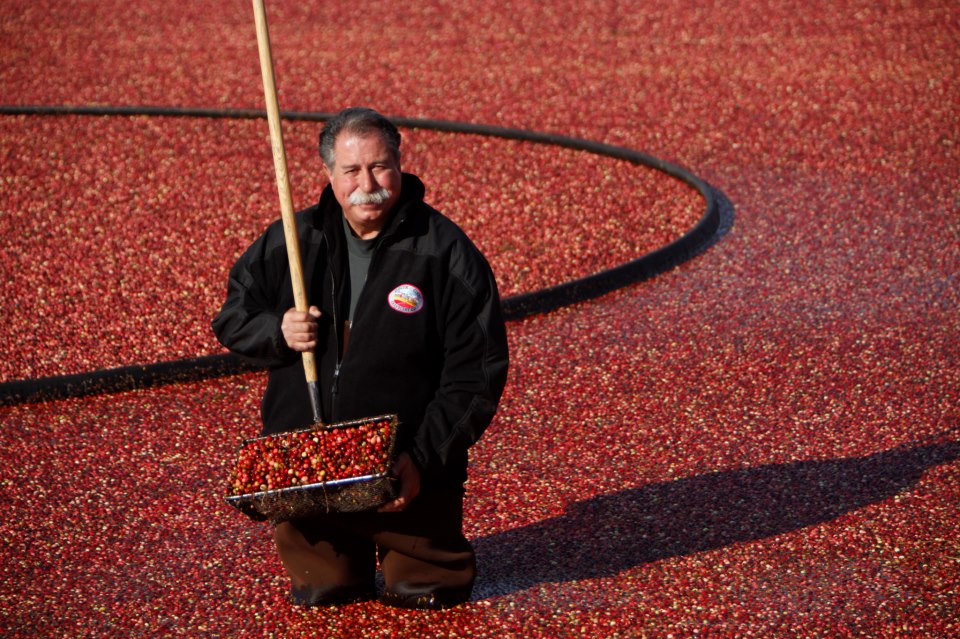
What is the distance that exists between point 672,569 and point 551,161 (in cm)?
594

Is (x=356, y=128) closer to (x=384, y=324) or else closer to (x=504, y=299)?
(x=384, y=324)

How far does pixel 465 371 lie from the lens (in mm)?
4004

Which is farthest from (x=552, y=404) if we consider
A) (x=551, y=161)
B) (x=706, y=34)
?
(x=706, y=34)

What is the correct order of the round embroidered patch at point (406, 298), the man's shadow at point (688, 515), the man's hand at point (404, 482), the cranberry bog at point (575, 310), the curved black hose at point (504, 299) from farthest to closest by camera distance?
the curved black hose at point (504, 299) < the man's shadow at point (688, 515) < the cranberry bog at point (575, 310) < the round embroidered patch at point (406, 298) < the man's hand at point (404, 482)

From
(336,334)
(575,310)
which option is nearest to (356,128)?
(336,334)

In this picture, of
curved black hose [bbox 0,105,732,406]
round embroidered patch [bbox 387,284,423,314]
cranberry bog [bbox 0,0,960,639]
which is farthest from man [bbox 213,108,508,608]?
curved black hose [bbox 0,105,732,406]

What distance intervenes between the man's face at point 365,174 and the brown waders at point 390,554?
91cm

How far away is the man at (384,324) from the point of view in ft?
13.0

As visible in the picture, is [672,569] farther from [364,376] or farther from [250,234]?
[250,234]

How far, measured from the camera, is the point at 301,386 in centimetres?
411

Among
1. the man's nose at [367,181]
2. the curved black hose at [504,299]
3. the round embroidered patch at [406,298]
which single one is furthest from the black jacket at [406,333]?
the curved black hose at [504,299]

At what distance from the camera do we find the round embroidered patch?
3982 mm

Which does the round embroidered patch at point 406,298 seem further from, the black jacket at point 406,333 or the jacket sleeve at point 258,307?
the jacket sleeve at point 258,307

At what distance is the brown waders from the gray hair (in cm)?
108
